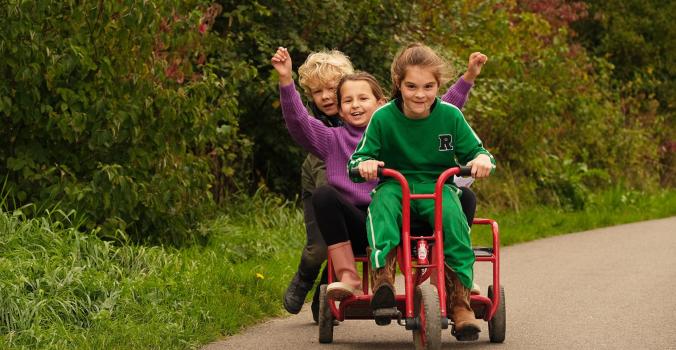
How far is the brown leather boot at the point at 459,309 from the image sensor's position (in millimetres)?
5828

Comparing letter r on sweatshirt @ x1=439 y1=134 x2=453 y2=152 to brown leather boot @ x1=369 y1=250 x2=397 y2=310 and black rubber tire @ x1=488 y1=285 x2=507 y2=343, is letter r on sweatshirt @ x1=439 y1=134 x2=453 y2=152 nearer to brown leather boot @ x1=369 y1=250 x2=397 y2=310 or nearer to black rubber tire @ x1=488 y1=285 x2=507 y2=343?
brown leather boot @ x1=369 y1=250 x2=397 y2=310

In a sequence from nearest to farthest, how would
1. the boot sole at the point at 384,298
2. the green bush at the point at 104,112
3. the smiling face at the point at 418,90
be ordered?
the boot sole at the point at 384,298, the smiling face at the point at 418,90, the green bush at the point at 104,112

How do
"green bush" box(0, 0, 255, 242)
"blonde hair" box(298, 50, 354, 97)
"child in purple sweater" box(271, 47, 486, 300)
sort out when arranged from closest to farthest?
"child in purple sweater" box(271, 47, 486, 300) → "blonde hair" box(298, 50, 354, 97) → "green bush" box(0, 0, 255, 242)

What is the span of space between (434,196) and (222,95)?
430cm

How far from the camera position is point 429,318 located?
220 inches

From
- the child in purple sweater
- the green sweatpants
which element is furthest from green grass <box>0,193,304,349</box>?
the green sweatpants

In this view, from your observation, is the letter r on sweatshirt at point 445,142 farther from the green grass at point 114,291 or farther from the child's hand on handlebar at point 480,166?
the green grass at point 114,291

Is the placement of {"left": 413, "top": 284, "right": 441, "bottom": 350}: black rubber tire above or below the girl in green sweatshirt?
below

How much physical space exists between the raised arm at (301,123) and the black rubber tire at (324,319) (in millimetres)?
741

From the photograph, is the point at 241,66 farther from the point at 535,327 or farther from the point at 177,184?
the point at 535,327

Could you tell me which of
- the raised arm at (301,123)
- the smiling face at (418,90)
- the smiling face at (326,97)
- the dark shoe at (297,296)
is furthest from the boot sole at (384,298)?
the smiling face at (326,97)

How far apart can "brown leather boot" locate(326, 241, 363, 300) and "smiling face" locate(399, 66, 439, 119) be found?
0.73 metres

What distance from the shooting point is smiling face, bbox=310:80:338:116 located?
713cm

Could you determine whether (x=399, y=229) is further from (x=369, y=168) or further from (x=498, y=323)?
(x=498, y=323)
